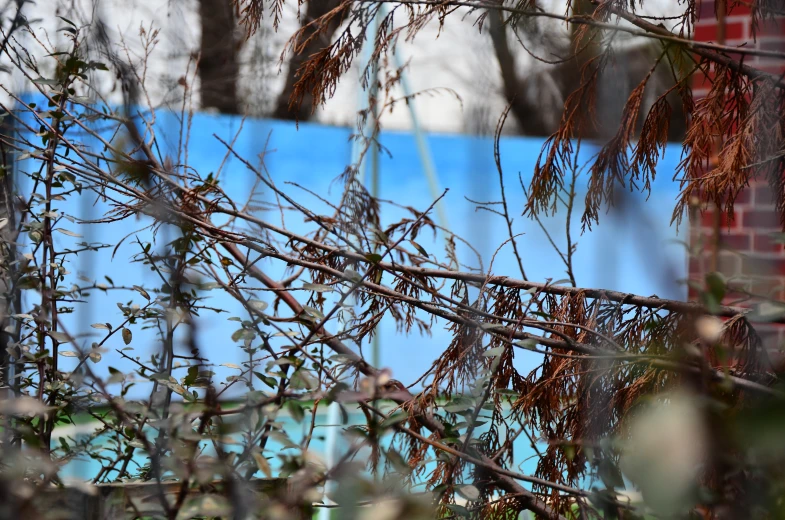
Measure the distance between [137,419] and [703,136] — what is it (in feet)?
2.77

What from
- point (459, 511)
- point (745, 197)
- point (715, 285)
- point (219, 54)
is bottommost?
point (459, 511)

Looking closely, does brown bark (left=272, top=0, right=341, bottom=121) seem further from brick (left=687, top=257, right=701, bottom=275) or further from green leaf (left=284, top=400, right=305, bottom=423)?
brick (left=687, top=257, right=701, bottom=275)

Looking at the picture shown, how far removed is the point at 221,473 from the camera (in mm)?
496

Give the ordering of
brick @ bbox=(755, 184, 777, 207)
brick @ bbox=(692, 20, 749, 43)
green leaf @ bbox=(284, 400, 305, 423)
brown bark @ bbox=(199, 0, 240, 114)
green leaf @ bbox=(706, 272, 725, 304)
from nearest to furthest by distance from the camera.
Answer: green leaf @ bbox=(706, 272, 725, 304), green leaf @ bbox=(284, 400, 305, 423), brick @ bbox=(755, 184, 777, 207), brick @ bbox=(692, 20, 749, 43), brown bark @ bbox=(199, 0, 240, 114)

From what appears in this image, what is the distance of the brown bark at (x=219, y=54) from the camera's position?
7.61ft

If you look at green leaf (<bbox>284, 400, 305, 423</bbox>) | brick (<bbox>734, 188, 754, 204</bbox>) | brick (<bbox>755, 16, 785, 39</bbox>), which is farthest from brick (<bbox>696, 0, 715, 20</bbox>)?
green leaf (<bbox>284, 400, 305, 423</bbox>)

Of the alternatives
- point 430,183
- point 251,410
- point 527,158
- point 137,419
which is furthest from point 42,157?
point 527,158

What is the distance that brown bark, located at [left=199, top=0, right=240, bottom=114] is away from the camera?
2.32 m

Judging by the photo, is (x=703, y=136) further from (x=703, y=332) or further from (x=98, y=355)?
(x=98, y=355)

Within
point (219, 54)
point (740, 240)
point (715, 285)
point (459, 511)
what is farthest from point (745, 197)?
point (219, 54)

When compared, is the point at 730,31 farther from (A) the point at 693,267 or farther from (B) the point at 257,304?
(B) the point at 257,304

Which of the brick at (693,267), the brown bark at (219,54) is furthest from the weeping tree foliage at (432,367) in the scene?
the brown bark at (219,54)

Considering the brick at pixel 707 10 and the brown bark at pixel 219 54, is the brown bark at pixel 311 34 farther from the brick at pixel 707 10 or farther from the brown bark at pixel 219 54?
the brick at pixel 707 10

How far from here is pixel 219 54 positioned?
12.2 ft
